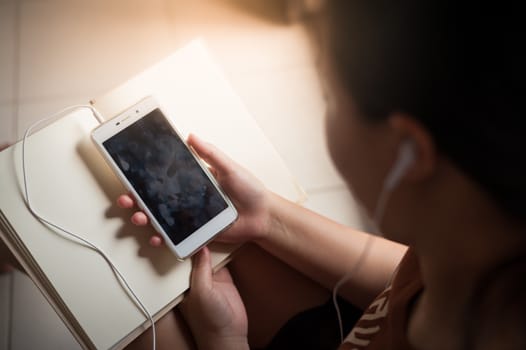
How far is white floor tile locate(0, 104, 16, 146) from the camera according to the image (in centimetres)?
88

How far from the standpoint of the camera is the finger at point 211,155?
2.12 feet

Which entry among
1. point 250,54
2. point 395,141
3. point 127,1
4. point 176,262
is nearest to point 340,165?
point 395,141

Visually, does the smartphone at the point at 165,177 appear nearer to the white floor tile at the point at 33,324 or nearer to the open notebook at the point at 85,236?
the open notebook at the point at 85,236

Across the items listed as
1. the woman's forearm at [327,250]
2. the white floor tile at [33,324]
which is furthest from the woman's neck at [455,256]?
the white floor tile at [33,324]

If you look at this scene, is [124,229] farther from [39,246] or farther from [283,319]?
[283,319]

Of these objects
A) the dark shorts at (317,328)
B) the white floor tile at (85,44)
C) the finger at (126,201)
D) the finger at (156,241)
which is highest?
the white floor tile at (85,44)

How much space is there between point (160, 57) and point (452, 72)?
0.79 m

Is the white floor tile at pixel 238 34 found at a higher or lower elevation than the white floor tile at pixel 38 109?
lower

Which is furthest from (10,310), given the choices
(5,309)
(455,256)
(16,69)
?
(455,256)

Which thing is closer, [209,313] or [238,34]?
[209,313]

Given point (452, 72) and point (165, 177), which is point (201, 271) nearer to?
point (165, 177)

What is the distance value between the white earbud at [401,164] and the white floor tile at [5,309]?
716 mm

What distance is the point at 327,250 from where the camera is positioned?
66cm

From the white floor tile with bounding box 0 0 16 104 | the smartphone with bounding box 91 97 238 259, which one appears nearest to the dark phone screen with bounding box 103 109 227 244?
the smartphone with bounding box 91 97 238 259
